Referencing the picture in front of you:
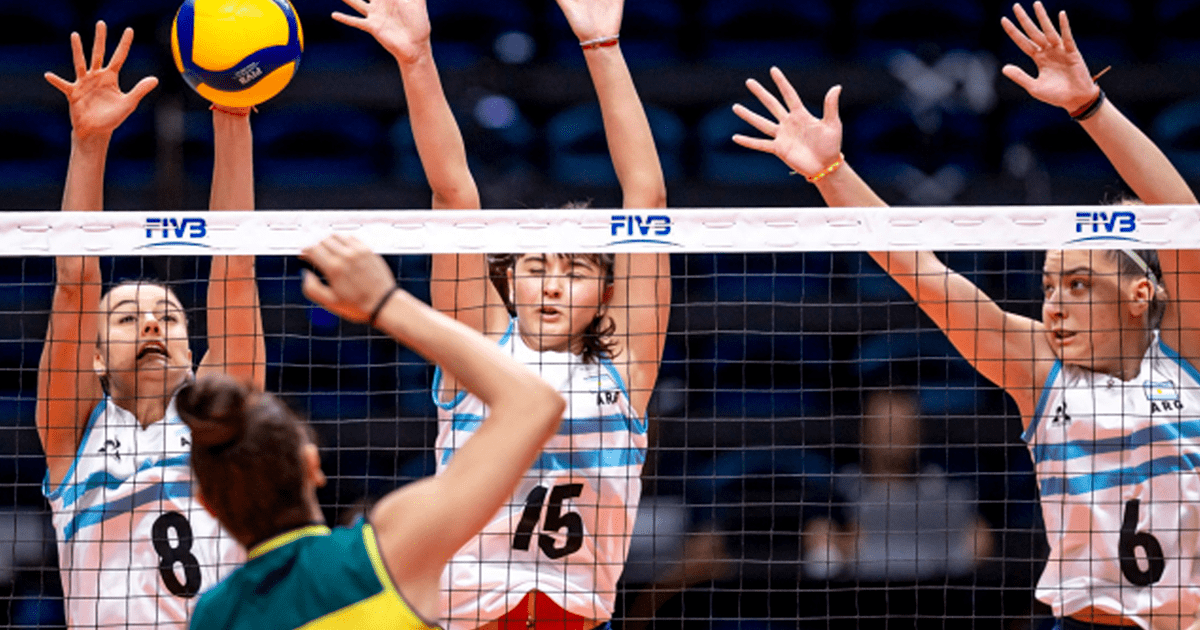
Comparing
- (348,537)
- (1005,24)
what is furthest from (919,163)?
(348,537)

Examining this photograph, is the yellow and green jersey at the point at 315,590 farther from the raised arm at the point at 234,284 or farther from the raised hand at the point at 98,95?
the raised hand at the point at 98,95

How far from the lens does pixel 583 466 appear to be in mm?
4574

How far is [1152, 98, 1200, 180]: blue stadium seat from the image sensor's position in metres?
7.91

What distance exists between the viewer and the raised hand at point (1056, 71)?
4734 millimetres

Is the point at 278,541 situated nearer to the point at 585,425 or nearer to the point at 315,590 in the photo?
the point at 315,590

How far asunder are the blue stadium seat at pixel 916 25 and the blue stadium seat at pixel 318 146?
3.03 meters

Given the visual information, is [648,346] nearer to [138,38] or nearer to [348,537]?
[348,537]

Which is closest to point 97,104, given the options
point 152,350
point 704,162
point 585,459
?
point 152,350

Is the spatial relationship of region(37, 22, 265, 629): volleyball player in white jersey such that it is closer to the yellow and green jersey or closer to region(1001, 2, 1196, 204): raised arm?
the yellow and green jersey

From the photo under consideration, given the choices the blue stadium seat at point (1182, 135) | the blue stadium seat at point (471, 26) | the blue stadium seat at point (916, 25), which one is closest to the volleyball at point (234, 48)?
the blue stadium seat at point (471, 26)

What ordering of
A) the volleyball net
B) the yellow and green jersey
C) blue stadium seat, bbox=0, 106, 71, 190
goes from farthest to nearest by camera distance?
1. blue stadium seat, bbox=0, 106, 71, 190
2. the volleyball net
3. the yellow and green jersey

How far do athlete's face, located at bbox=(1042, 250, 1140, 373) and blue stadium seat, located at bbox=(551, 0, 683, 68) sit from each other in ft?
12.6

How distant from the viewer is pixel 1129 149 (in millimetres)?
4707

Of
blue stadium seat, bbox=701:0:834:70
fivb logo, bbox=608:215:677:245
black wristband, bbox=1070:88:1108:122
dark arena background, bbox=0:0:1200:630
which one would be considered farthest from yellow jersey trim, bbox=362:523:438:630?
blue stadium seat, bbox=701:0:834:70
